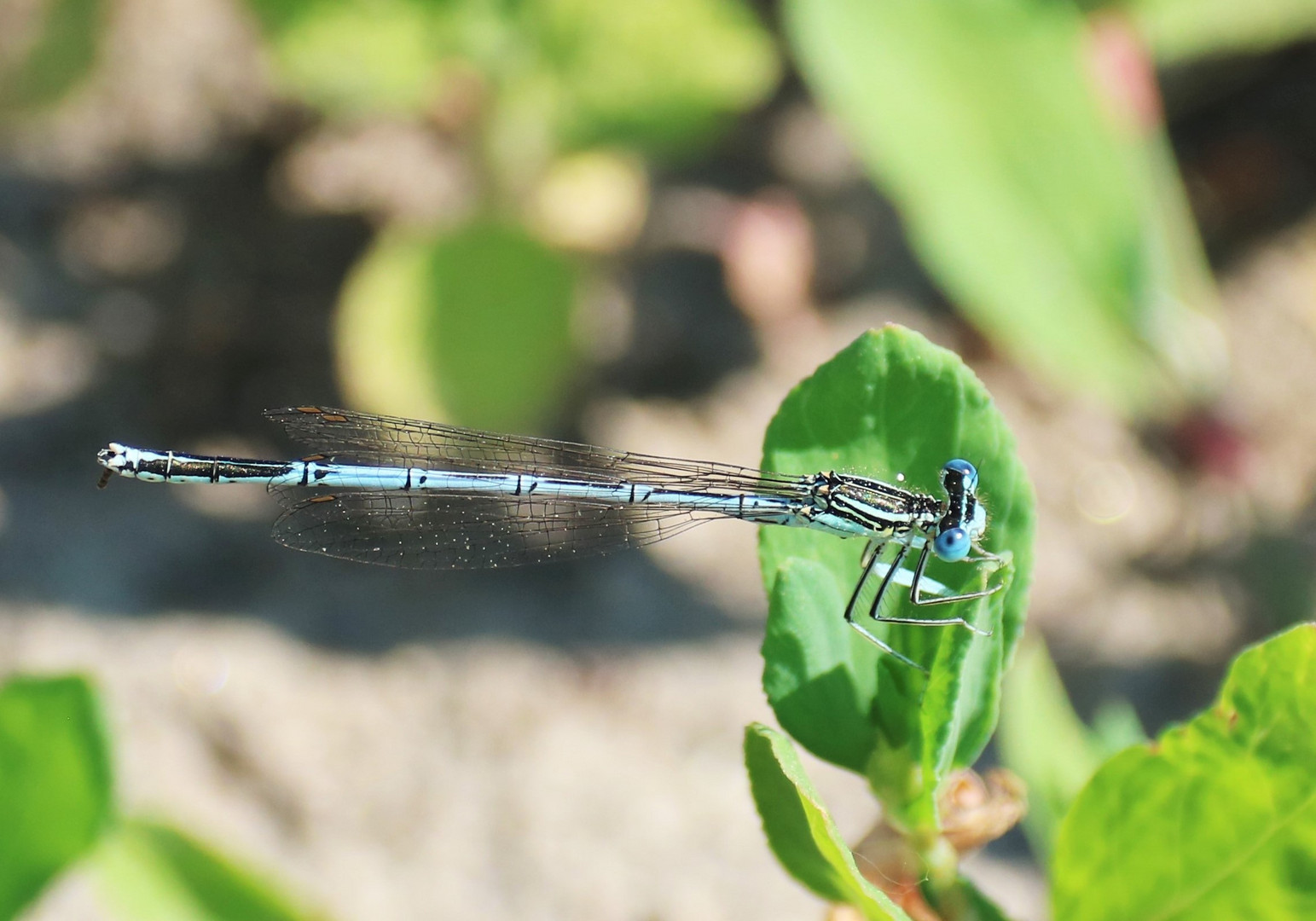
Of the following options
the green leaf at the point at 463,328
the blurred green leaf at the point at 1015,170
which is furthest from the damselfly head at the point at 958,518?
the green leaf at the point at 463,328

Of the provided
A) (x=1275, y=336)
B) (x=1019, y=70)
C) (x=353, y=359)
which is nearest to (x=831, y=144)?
(x=1019, y=70)

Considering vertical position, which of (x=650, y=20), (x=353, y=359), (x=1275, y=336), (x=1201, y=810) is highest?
(x=650, y=20)

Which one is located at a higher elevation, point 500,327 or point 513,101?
point 513,101

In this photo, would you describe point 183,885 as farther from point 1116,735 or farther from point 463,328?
point 463,328

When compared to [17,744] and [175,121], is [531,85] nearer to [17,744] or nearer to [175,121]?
[175,121]

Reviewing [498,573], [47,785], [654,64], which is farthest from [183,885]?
[654,64]

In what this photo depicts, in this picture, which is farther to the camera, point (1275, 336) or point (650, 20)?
point (1275, 336)
